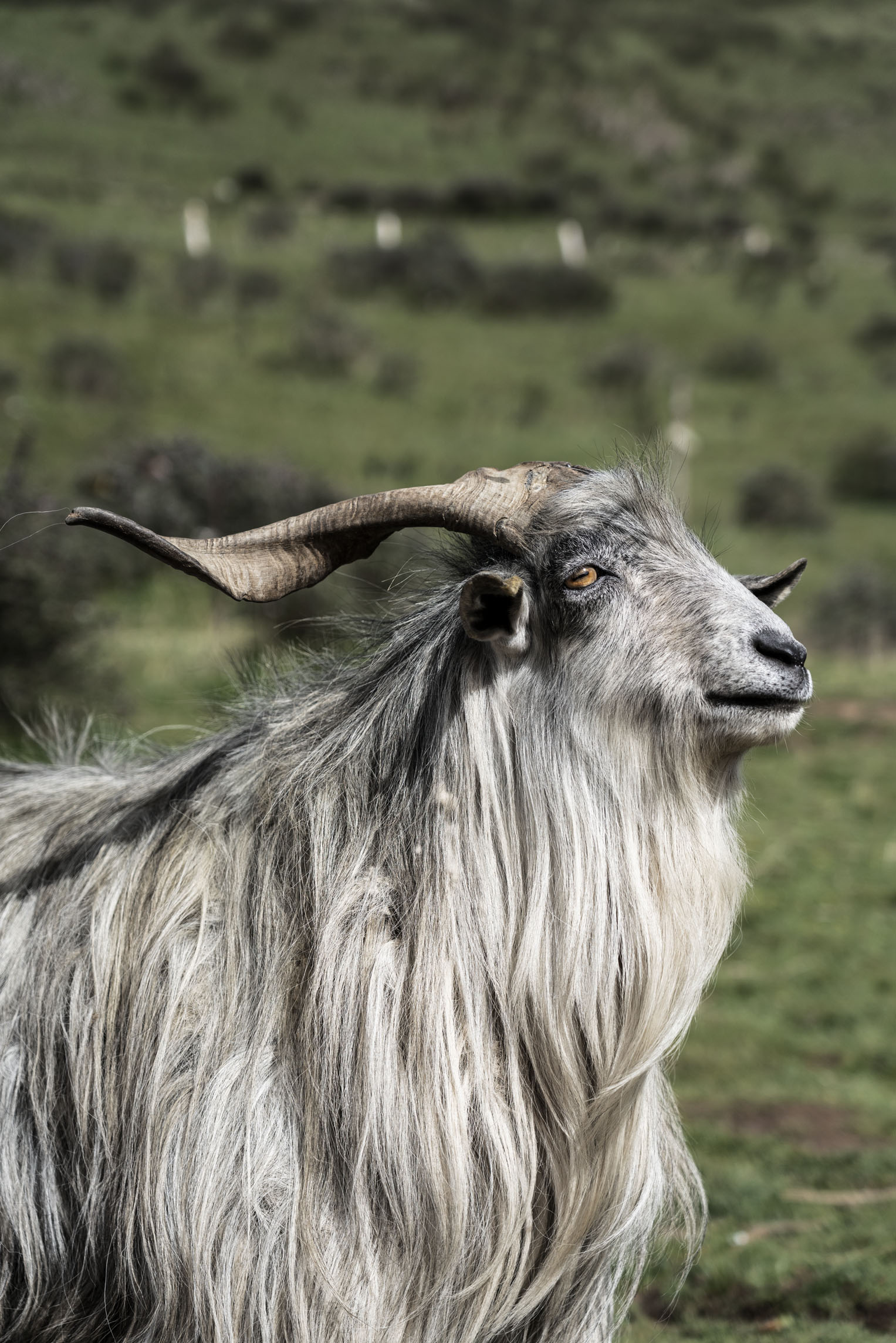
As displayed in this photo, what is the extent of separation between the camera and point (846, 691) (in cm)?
1257

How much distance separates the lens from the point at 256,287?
1216 inches

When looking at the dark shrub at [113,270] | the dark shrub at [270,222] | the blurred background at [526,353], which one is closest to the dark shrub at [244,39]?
the blurred background at [526,353]

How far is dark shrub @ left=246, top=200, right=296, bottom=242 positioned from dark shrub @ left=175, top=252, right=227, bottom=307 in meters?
4.71

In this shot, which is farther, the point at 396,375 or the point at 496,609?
the point at 396,375

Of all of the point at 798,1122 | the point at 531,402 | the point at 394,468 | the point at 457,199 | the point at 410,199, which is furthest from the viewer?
→ the point at 457,199

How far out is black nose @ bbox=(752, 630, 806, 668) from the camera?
2736mm

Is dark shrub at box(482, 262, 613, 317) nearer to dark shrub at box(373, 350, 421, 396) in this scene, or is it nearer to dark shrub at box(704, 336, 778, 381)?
dark shrub at box(704, 336, 778, 381)

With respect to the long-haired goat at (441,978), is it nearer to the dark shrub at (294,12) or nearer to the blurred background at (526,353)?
the blurred background at (526,353)

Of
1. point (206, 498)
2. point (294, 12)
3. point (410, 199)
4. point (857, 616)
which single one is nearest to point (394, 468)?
point (857, 616)

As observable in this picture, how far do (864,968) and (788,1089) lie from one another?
Result: 1633 mm

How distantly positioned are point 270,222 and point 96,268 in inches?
331

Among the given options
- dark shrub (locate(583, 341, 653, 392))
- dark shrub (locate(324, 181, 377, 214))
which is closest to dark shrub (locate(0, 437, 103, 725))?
dark shrub (locate(583, 341, 653, 392))

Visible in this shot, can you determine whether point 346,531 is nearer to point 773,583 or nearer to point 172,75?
point 773,583

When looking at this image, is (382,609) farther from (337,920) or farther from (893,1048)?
(893,1048)
